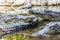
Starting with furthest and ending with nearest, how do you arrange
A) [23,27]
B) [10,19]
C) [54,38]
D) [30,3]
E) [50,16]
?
[30,3] < [50,16] < [10,19] < [23,27] < [54,38]

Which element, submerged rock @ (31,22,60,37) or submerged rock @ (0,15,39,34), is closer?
submerged rock @ (31,22,60,37)

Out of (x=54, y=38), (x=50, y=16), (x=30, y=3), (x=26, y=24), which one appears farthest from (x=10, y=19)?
(x=30, y=3)

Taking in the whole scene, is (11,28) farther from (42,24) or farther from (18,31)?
(42,24)

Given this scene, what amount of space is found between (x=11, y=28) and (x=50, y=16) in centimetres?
208

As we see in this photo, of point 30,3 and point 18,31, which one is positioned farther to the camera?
point 30,3

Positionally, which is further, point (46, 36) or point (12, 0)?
point (12, 0)

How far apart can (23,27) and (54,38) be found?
1.40 metres

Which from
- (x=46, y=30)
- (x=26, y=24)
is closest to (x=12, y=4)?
(x=26, y=24)

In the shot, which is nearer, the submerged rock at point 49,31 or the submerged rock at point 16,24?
the submerged rock at point 49,31

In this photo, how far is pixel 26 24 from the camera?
21.4 feet

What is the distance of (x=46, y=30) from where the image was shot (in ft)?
19.3

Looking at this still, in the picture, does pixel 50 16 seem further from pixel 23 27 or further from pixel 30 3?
pixel 30 3

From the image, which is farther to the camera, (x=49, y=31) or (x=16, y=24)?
(x=16, y=24)

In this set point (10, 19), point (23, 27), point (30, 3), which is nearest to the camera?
point (23, 27)
